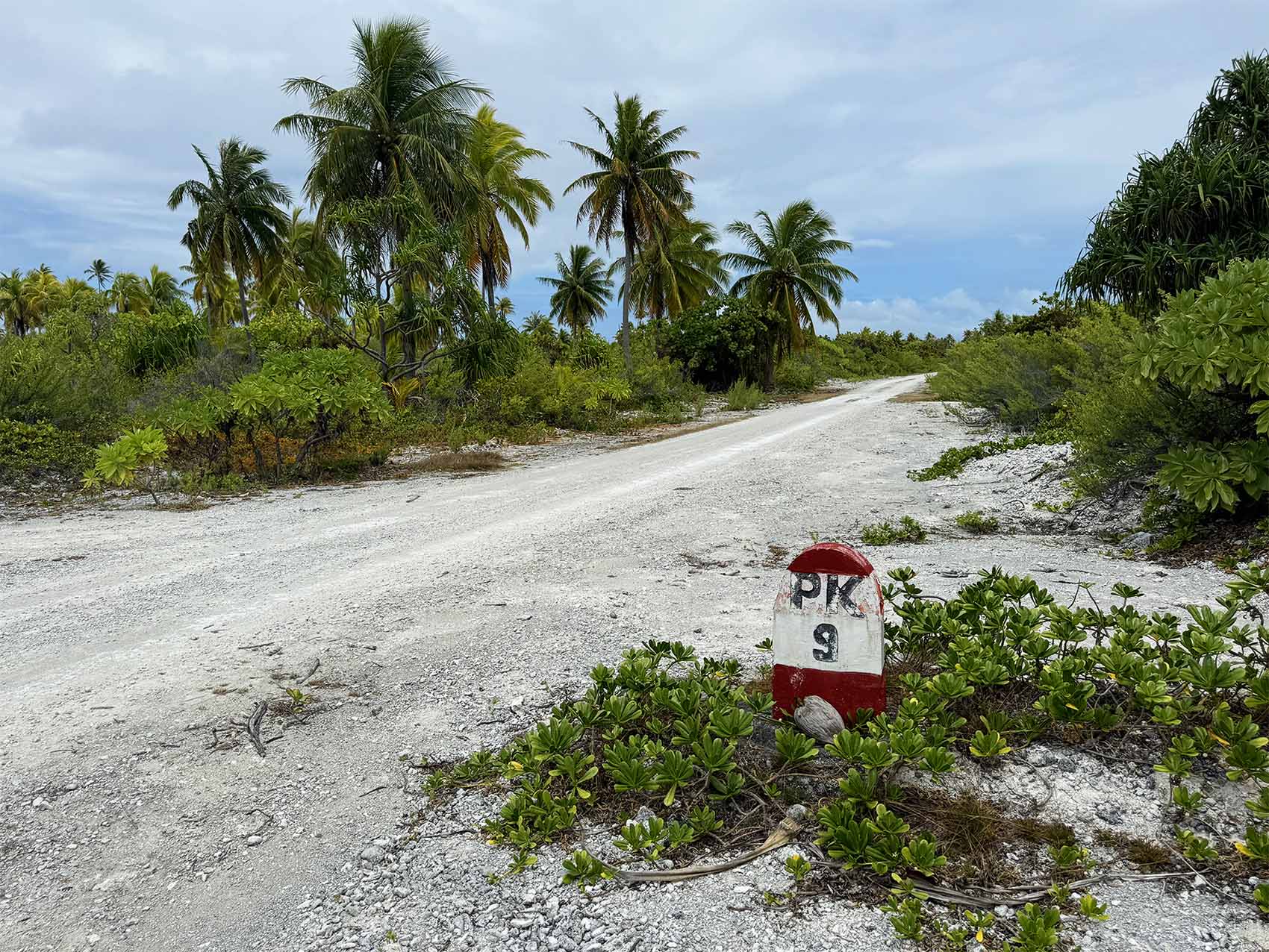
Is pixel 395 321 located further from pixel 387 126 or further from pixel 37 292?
pixel 37 292

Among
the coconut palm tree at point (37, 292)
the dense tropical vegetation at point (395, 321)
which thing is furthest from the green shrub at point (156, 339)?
the coconut palm tree at point (37, 292)

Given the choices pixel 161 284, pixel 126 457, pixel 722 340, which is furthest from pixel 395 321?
pixel 161 284

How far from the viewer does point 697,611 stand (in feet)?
14.1

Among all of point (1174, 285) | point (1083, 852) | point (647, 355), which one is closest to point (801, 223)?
point (647, 355)

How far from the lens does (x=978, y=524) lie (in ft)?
21.3

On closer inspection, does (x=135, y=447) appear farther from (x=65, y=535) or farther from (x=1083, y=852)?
(x=1083, y=852)

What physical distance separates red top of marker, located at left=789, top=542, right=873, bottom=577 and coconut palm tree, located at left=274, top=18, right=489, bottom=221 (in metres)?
17.1

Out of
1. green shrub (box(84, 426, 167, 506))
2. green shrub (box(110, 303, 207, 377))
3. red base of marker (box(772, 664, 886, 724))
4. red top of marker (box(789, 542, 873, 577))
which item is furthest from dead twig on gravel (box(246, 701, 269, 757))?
green shrub (box(110, 303, 207, 377))

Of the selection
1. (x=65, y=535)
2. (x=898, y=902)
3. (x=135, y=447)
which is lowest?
(x=898, y=902)

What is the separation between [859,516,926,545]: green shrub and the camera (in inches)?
238

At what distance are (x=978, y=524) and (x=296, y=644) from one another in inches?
212

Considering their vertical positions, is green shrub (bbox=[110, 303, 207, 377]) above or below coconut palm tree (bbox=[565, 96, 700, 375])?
below

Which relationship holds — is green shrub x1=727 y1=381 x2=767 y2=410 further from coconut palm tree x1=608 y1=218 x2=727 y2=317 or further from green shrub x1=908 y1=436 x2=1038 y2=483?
green shrub x1=908 y1=436 x2=1038 y2=483

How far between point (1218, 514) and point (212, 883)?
6421 mm
